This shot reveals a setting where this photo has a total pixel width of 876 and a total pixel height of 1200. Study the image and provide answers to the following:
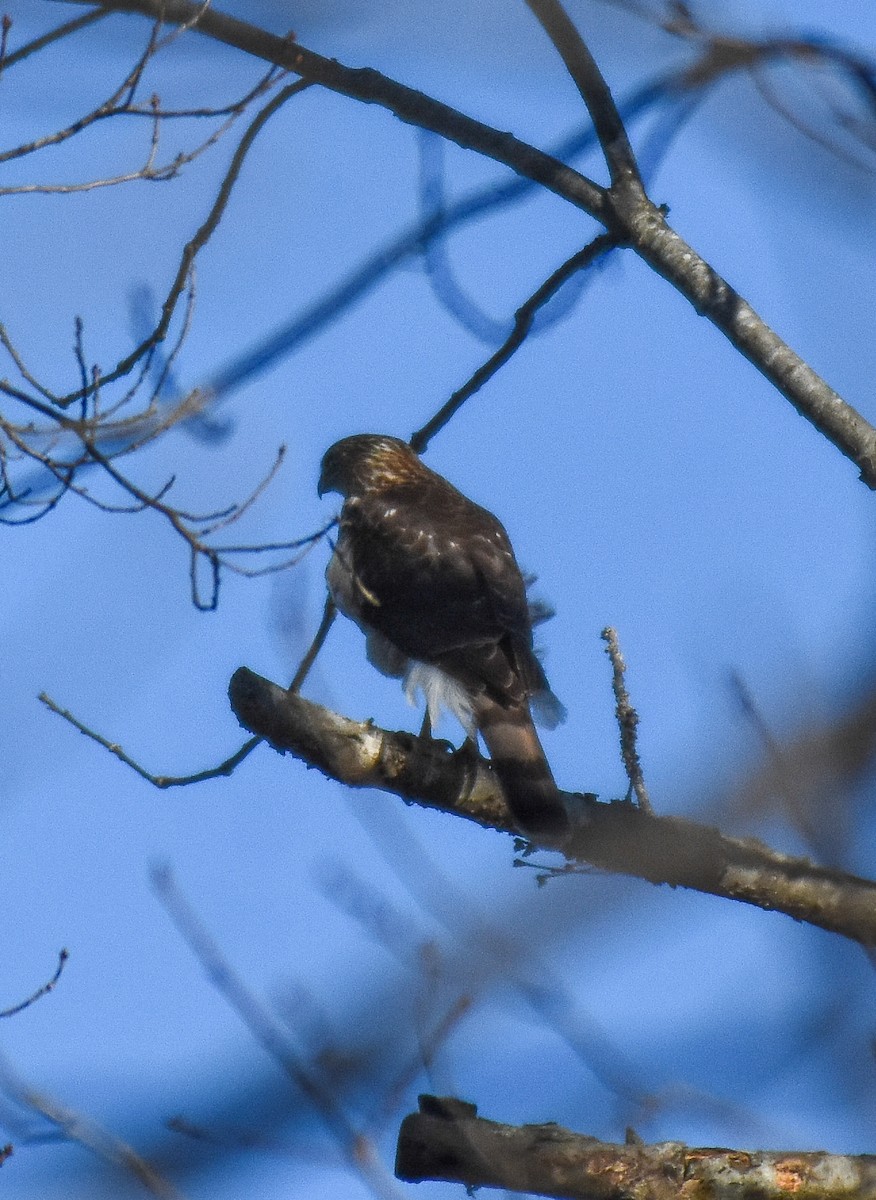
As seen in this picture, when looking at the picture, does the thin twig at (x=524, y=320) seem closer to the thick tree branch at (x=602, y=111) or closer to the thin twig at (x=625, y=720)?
the thick tree branch at (x=602, y=111)

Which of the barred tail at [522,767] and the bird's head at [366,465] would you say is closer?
the barred tail at [522,767]

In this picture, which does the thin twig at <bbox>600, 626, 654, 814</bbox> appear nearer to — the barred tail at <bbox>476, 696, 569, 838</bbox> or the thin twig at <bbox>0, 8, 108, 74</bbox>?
the barred tail at <bbox>476, 696, 569, 838</bbox>

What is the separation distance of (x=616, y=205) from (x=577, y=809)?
1737 millimetres

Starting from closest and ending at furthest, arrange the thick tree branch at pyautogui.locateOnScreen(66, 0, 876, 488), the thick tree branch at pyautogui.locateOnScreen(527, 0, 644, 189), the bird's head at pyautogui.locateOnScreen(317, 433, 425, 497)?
the thick tree branch at pyautogui.locateOnScreen(66, 0, 876, 488) → the thick tree branch at pyautogui.locateOnScreen(527, 0, 644, 189) → the bird's head at pyautogui.locateOnScreen(317, 433, 425, 497)

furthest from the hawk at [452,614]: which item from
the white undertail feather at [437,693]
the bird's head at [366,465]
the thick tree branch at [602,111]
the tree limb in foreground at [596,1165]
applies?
the thick tree branch at [602,111]

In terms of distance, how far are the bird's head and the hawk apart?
1.11 ft

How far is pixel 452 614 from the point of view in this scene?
4.66 metres

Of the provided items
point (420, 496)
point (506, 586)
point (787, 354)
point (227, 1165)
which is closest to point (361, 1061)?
point (227, 1165)

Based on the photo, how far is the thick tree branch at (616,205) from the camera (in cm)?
372

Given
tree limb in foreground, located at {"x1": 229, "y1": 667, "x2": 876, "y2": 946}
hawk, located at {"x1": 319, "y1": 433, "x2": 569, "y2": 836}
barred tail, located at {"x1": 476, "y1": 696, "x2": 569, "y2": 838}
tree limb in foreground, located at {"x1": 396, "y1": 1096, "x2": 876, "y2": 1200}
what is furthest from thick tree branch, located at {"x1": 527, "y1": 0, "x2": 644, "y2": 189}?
tree limb in foreground, located at {"x1": 396, "y1": 1096, "x2": 876, "y2": 1200}

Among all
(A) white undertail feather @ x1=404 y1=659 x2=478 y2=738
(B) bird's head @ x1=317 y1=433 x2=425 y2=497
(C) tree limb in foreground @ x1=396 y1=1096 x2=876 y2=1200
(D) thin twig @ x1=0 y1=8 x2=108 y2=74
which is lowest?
(C) tree limb in foreground @ x1=396 y1=1096 x2=876 y2=1200

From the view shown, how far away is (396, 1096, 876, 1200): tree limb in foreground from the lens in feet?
9.11

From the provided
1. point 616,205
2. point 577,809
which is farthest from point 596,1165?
point 616,205

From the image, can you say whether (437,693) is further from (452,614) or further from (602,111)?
(602,111)
